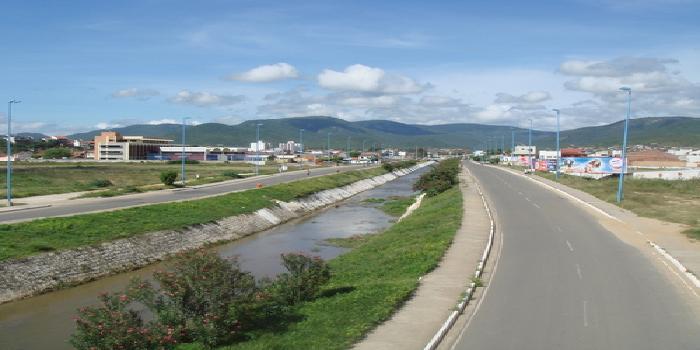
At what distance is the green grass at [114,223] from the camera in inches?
1085

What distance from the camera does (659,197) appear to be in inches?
2267

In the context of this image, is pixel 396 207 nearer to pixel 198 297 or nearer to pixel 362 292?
pixel 362 292

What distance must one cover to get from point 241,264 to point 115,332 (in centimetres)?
1768

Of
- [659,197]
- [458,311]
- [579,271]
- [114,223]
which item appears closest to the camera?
[458,311]

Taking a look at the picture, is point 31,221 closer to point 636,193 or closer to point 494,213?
point 494,213

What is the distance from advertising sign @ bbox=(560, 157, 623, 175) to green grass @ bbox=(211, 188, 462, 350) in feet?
196

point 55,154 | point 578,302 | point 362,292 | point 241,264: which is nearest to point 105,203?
point 241,264

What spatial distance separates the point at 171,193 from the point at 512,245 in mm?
36295

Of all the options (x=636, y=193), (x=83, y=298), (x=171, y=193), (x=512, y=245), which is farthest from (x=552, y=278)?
(x=636, y=193)

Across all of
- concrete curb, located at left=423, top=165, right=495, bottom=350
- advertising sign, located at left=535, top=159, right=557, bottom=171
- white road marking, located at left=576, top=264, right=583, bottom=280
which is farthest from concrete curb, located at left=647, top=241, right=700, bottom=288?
advertising sign, located at left=535, top=159, right=557, bottom=171

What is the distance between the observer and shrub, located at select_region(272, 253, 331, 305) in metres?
18.4

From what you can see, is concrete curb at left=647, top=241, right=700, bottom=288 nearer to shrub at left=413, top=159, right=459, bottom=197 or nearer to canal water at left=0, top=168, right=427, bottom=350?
canal water at left=0, top=168, right=427, bottom=350

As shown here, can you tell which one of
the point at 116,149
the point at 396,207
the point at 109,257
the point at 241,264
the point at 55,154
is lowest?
the point at 241,264

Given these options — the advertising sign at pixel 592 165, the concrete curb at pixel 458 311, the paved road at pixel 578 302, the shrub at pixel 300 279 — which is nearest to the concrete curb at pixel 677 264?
the paved road at pixel 578 302
